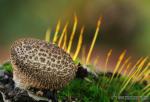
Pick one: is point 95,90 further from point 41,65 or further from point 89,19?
point 89,19

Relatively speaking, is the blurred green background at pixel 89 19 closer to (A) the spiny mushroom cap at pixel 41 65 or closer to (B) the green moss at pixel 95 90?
(B) the green moss at pixel 95 90

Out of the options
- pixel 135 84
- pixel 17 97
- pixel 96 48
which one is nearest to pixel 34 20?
pixel 96 48

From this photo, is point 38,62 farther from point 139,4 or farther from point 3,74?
point 139,4

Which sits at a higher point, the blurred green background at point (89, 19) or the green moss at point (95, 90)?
the blurred green background at point (89, 19)

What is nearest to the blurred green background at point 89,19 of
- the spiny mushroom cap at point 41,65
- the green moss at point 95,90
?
the green moss at point 95,90

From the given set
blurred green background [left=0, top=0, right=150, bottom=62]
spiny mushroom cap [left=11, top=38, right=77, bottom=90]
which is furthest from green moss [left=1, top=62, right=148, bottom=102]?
blurred green background [left=0, top=0, right=150, bottom=62]

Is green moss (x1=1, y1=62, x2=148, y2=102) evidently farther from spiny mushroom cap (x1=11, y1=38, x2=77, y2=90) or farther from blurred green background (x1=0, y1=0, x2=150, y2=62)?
blurred green background (x1=0, y1=0, x2=150, y2=62)
